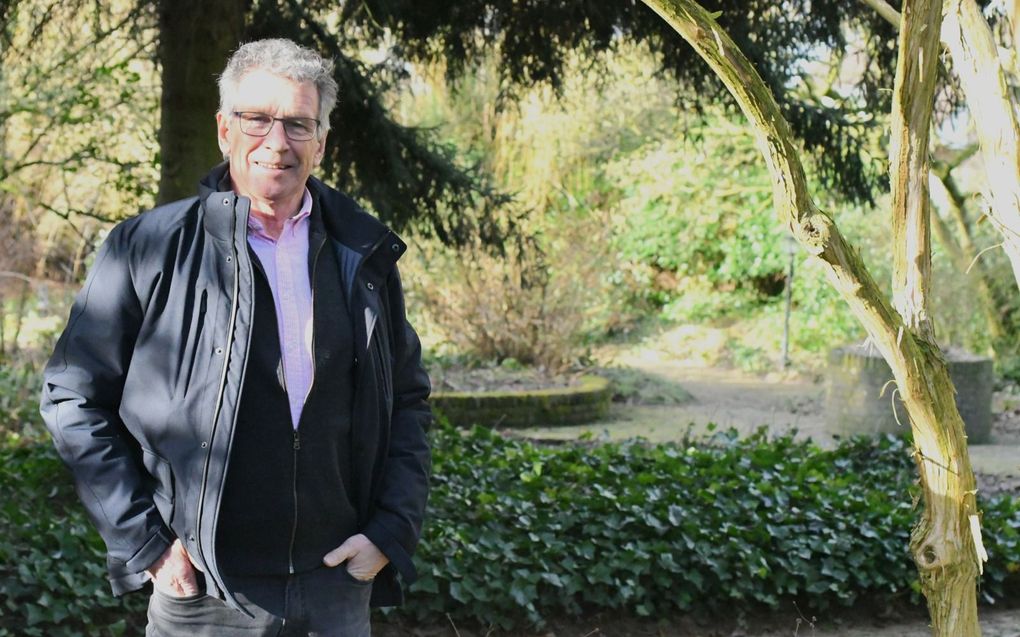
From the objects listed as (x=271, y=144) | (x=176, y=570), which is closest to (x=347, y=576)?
(x=176, y=570)

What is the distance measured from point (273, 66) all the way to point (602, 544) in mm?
3293

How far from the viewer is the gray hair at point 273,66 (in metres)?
2.29

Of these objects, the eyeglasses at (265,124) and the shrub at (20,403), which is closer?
the eyeglasses at (265,124)

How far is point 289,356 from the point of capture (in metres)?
2.27

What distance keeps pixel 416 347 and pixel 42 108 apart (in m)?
7.49

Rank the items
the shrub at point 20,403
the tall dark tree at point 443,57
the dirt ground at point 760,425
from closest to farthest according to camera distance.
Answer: the dirt ground at point 760,425, the tall dark tree at point 443,57, the shrub at point 20,403

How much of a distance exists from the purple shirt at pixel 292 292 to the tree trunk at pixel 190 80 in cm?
319

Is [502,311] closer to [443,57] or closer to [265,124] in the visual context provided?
[443,57]

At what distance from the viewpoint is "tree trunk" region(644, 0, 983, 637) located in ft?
7.66

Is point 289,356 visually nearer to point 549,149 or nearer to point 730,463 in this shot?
point 730,463

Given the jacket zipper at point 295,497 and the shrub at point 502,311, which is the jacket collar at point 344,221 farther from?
the shrub at point 502,311

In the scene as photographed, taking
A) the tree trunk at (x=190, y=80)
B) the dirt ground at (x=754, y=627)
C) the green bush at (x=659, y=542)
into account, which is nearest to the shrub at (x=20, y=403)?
the tree trunk at (x=190, y=80)

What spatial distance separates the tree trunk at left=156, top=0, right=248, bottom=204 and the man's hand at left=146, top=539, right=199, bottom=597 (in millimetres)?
3410

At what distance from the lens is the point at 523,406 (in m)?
10.9
